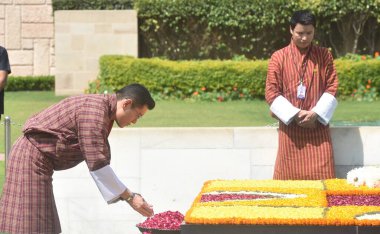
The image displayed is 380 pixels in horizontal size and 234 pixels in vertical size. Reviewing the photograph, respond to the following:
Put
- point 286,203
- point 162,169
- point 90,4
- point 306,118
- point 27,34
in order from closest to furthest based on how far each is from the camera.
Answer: point 286,203 → point 306,118 → point 162,169 → point 90,4 → point 27,34

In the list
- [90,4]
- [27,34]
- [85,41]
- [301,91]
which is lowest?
[301,91]

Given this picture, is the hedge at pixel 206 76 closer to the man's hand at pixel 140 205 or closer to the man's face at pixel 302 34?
the man's face at pixel 302 34

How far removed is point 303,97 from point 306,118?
200mm

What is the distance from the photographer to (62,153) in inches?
216

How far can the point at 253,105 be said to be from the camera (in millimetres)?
15773

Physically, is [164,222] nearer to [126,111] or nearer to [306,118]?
[126,111]

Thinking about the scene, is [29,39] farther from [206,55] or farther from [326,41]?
[326,41]

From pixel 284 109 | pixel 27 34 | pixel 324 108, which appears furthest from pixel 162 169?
pixel 27 34

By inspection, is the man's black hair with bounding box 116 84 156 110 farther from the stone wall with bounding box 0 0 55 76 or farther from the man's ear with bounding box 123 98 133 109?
the stone wall with bounding box 0 0 55 76

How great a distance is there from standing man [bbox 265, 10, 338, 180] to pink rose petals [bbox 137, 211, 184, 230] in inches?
46.6

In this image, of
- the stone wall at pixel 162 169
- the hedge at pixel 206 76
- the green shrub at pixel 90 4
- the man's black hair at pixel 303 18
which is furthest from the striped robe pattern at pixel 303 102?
the green shrub at pixel 90 4

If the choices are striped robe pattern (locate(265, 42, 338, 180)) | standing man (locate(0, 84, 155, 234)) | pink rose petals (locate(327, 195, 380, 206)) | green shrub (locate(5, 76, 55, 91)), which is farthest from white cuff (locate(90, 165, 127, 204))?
green shrub (locate(5, 76, 55, 91))

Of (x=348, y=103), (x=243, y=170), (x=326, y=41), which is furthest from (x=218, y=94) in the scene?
(x=243, y=170)

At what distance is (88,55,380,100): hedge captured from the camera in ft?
54.5
